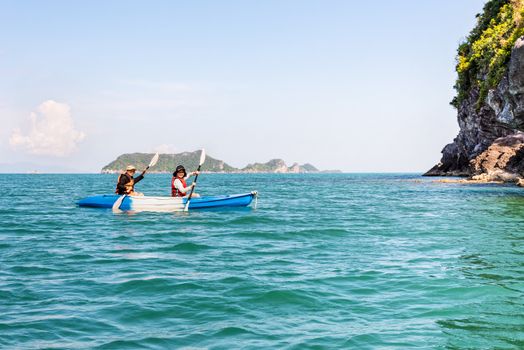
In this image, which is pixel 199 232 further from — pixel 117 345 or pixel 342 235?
pixel 117 345

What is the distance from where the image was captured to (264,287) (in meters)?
8.95

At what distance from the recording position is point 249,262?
37.4 ft

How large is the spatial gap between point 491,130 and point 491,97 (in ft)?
75.5

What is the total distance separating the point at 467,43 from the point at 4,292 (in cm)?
5842

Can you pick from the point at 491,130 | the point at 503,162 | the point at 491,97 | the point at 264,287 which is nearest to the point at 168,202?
the point at 264,287

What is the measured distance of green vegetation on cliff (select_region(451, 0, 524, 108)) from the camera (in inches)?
1396

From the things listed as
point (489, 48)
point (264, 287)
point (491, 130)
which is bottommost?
point (264, 287)

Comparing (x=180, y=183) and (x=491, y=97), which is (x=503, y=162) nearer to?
(x=491, y=97)

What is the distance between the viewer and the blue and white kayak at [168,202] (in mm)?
22516

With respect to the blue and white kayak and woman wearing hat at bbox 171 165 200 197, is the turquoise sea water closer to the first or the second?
woman wearing hat at bbox 171 165 200 197

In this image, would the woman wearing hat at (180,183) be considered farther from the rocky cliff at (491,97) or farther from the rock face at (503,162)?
the rock face at (503,162)

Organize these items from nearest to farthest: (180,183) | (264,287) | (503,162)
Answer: (264,287), (180,183), (503,162)

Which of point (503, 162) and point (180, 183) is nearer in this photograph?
point (180, 183)

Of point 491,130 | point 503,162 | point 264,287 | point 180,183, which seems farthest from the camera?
point 491,130
